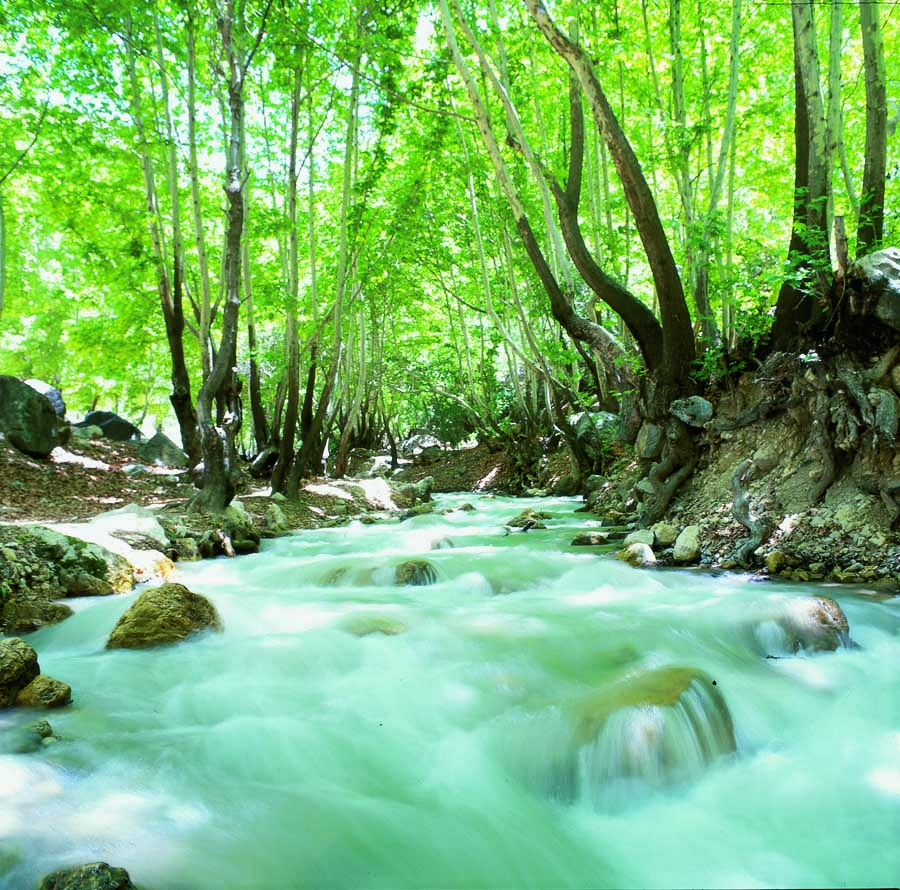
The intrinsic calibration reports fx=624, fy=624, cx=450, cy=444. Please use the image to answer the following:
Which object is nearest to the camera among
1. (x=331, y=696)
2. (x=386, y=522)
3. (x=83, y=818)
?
(x=83, y=818)

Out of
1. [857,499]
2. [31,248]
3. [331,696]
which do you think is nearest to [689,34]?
[857,499]

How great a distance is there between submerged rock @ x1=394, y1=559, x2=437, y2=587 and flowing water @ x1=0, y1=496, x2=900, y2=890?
1.09 m

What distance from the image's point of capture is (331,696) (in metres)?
3.74

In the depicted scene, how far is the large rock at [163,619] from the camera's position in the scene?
4.18m

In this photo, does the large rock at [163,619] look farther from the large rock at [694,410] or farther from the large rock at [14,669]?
the large rock at [694,410]

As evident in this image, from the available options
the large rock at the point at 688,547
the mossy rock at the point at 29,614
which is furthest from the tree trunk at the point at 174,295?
the large rock at the point at 688,547

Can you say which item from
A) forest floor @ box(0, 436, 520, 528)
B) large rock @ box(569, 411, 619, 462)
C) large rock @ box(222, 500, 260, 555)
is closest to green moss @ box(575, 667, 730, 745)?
large rock @ box(222, 500, 260, 555)

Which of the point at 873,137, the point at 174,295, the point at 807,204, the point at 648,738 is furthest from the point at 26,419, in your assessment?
the point at 873,137

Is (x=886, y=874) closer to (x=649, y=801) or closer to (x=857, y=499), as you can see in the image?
(x=649, y=801)

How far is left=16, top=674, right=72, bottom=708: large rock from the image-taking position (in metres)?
3.17

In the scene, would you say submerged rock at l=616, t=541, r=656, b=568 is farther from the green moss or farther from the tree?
the tree

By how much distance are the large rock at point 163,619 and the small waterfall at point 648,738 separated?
2.77 metres

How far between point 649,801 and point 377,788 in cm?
123

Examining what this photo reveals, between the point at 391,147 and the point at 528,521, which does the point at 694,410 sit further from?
the point at 391,147
